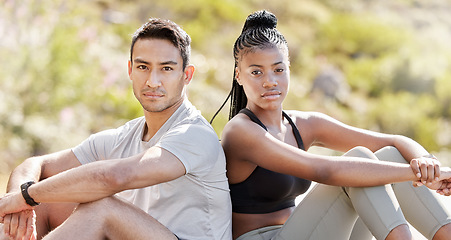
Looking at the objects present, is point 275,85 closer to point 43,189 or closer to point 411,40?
point 43,189

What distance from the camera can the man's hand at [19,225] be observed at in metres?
2.34

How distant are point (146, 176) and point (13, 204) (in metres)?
0.57

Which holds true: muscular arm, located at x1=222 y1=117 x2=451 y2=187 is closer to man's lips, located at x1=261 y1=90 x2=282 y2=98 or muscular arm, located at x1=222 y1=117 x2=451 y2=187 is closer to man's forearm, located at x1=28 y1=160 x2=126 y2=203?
man's lips, located at x1=261 y1=90 x2=282 y2=98

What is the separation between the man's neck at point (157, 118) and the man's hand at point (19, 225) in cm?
56

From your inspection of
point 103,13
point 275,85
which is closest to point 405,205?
point 275,85

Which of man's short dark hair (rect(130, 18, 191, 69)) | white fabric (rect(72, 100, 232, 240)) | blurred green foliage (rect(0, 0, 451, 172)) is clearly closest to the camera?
white fabric (rect(72, 100, 232, 240))

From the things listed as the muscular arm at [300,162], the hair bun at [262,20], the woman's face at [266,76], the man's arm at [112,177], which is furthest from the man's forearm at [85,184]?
the hair bun at [262,20]

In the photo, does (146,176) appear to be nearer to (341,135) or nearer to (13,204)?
(13,204)

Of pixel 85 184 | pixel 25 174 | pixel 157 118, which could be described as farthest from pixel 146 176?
pixel 25 174

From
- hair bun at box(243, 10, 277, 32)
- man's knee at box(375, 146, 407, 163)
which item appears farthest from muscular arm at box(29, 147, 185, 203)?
man's knee at box(375, 146, 407, 163)

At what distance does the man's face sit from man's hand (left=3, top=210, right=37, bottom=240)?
63 centimetres

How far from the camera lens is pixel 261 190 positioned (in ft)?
8.36

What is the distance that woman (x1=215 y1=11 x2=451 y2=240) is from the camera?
92.2 inches

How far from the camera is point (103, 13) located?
1070cm
